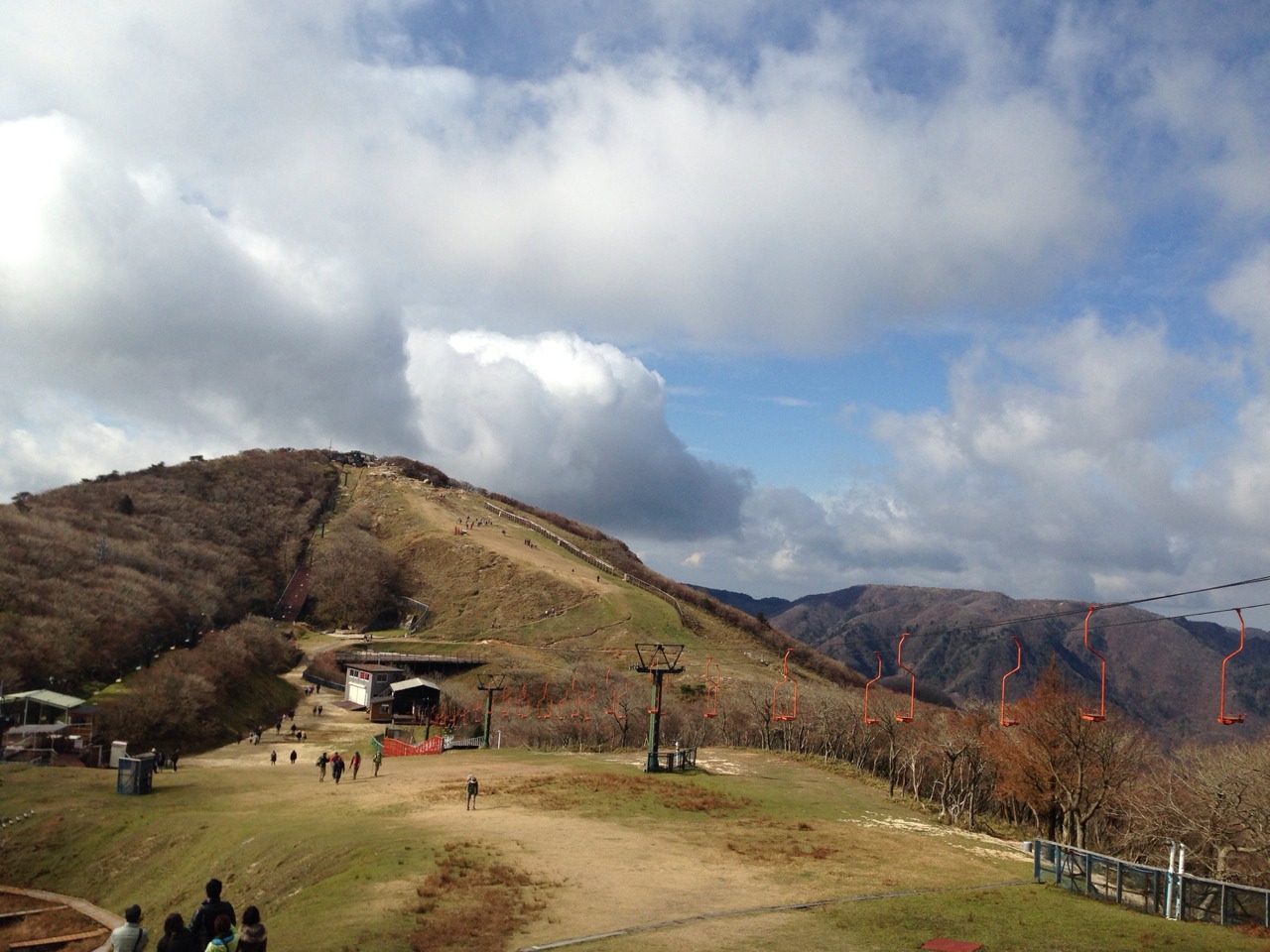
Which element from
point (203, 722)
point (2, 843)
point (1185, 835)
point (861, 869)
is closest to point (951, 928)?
point (861, 869)

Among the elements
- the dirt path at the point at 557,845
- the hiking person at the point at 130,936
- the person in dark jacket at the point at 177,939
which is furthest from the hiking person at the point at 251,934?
the dirt path at the point at 557,845

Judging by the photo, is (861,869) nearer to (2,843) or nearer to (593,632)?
(2,843)

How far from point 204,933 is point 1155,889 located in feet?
71.9

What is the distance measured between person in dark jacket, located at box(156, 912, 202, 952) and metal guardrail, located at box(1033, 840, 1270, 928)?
21.6 meters

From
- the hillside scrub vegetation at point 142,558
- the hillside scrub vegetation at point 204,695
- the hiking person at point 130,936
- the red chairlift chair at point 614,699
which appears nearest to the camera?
the hiking person at point 130,936

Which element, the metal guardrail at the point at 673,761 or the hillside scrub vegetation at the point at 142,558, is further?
the hillside scrub vegetation at the point at 142,558

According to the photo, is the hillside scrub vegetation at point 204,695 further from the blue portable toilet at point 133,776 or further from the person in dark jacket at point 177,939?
the person in dark jacket at point 177,939

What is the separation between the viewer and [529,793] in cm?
3775

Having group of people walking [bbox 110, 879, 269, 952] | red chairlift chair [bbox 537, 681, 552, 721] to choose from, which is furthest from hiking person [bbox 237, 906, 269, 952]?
red chairlift chair [bbox 537, 681, 552, 721]

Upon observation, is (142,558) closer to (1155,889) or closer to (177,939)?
(177,939)

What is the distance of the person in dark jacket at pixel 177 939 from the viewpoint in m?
13.2

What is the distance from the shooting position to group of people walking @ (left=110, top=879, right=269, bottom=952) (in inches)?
511

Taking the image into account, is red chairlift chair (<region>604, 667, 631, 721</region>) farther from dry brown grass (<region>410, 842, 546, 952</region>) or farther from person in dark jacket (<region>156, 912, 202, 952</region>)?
person in dark jacket (<region>156, 912, 202, 952</region>)

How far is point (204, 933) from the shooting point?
13.9m
